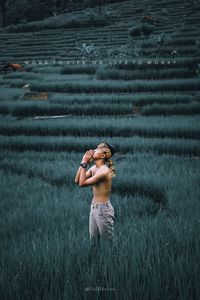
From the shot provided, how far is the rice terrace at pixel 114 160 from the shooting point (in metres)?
1.92

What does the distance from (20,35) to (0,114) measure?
16.6m

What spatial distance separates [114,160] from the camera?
6.37 metres

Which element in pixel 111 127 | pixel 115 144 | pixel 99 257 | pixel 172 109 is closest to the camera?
pixel 99 257

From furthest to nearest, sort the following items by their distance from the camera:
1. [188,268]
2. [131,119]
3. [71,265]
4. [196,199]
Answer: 1. [131,119]
2. [196,199]
3. [71,265]
4. [188,268]

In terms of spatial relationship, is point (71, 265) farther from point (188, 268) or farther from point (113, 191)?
point (113, 191)

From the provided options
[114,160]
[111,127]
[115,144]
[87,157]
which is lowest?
[114,160]

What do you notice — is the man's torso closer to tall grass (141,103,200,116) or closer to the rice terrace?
the rice terrace

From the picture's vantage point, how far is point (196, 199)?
3.99 meters

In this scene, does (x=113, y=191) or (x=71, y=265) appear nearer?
(x=71, y=265)

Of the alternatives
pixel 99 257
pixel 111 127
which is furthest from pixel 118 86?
pixel 99 257

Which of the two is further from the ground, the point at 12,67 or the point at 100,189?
the point at 12,67

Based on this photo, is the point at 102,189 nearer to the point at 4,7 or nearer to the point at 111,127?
the point at 111,127

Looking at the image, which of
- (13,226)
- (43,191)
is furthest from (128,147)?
(13,226)

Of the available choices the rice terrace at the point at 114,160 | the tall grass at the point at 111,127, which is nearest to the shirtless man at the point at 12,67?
the rice terrace at the point at 114,160
